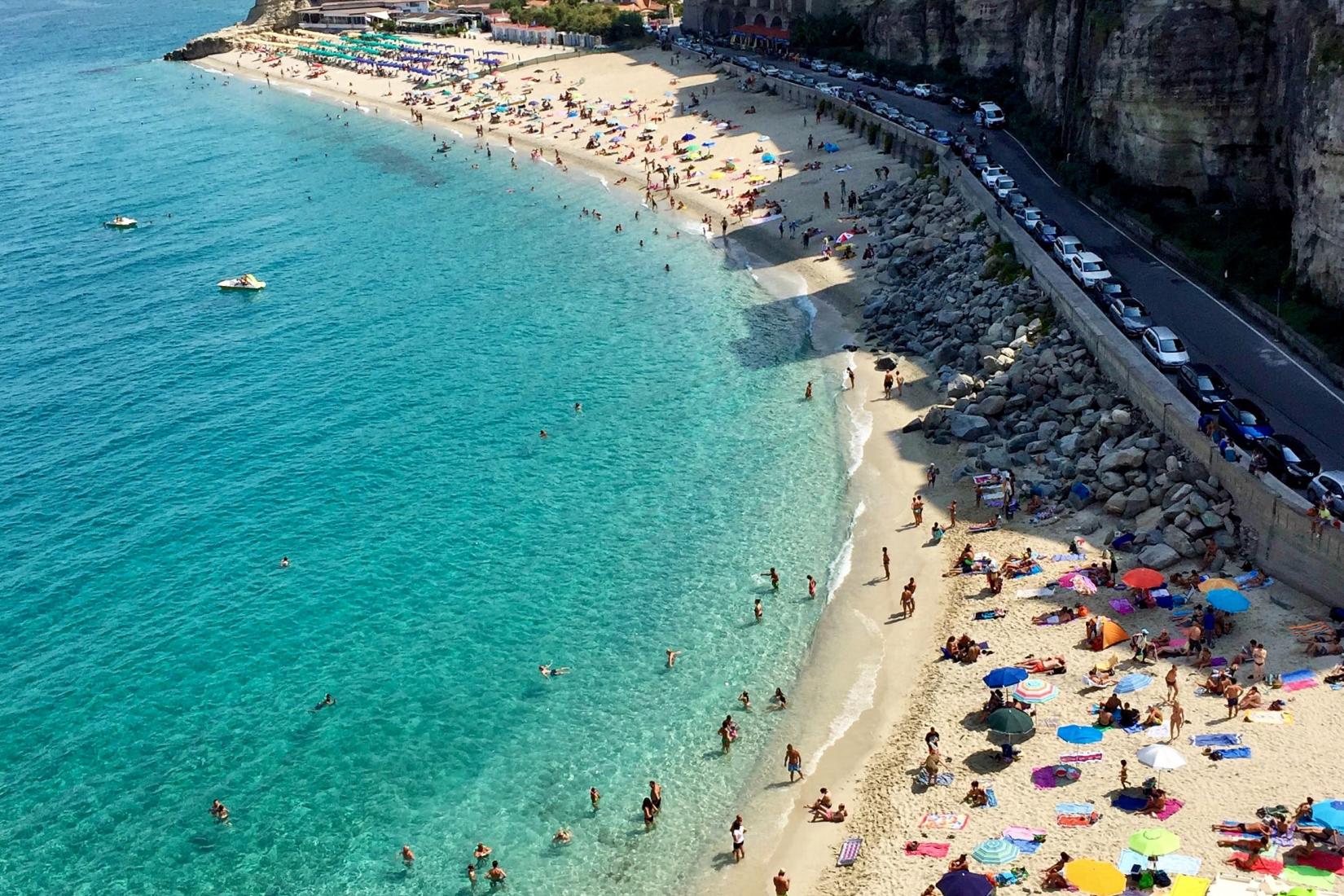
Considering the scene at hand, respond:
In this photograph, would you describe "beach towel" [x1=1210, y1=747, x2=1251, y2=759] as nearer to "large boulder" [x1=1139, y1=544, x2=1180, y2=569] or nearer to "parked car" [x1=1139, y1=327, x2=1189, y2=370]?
"large boulder" [x1=1139, y1=544, x2=1180, y2=569]

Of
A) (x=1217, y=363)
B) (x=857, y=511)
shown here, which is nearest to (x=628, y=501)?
(x=857, y=511)

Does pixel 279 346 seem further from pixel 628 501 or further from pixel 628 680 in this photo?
pixel 628 680

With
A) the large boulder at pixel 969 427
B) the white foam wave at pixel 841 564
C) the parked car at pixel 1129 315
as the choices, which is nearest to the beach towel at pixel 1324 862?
the white foam wave at pixel 841 564

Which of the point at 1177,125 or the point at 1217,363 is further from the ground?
the point at 1177,125

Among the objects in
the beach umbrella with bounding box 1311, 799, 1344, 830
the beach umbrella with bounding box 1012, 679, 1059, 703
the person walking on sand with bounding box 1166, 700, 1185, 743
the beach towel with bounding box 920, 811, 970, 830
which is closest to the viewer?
the beach umbrella with bounding box 1311, 799, 1344, 830

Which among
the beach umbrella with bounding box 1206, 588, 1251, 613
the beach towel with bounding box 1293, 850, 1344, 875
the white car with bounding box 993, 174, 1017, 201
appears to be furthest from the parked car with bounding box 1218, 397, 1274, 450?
the white car with bounding box 993, 174, 1017, 201

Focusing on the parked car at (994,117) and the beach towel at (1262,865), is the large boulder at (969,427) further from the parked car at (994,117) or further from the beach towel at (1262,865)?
the parked car at (994,117)
